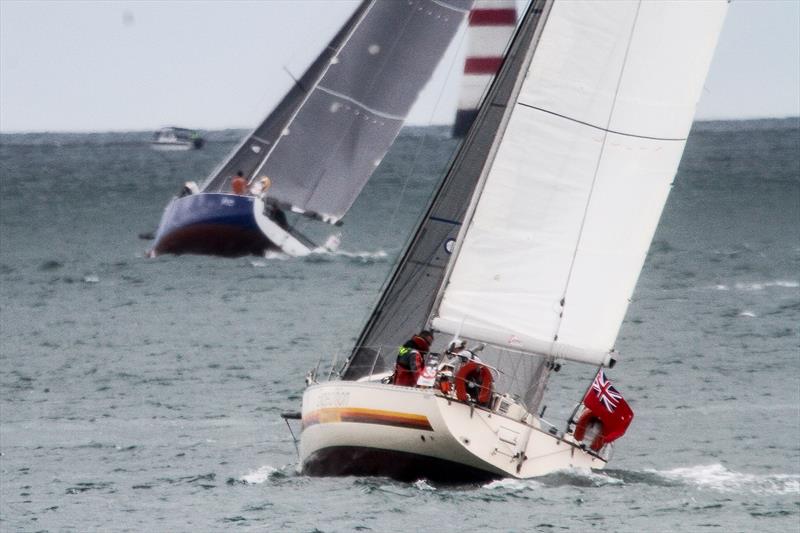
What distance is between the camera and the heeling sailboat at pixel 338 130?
46.2m

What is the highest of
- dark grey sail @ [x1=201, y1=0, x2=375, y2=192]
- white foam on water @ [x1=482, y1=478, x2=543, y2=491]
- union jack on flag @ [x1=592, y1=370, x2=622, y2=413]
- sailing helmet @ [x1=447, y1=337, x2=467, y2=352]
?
sailing helmet @ [x1=447, y1=337, x2=467, y2=352]

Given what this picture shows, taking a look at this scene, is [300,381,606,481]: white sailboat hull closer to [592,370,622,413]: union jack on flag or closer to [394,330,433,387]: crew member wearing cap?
[394,330,433,387]: crew member wearing cap

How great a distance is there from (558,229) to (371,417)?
304 centimetres

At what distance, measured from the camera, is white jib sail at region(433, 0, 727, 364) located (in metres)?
20.4

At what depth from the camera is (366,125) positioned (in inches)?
1837

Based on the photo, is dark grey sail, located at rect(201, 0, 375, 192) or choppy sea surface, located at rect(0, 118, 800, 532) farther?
dark grey sail, located at rect(201, 0, 375, 192)

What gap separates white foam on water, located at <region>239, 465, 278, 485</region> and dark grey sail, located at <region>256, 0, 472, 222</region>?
2327 cm

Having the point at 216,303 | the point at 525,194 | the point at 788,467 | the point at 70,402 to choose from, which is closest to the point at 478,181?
the point at 525,194

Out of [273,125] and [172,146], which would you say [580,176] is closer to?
[273,125]

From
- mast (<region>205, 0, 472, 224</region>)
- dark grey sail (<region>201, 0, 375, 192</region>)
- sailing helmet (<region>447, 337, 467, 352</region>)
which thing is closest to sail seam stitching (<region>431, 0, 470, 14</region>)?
mast (<region>205, 0, 472, 224</region>)

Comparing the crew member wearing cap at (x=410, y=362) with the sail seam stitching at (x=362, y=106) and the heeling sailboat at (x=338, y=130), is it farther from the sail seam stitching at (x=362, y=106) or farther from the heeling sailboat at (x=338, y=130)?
the sail seam stitching at (x=362, y=106)

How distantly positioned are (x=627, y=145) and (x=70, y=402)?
42.5 feet

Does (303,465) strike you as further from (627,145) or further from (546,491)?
(627,145)

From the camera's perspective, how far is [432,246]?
72.9ft
